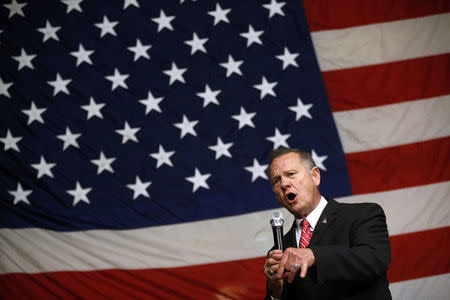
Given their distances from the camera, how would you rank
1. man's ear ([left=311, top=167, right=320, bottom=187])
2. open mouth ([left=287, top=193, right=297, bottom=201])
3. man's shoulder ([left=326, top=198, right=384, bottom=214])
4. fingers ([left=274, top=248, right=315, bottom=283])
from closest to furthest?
fingers ([left=274, top=248, right=315, bottom=283])
man's shoulder ([left=326, top=198, right=384, bottom=214])
open mouth ([left=287, top=193, right=297, bottom=201])
man's ear ([left=311, top=167, right=320, bottom=187])

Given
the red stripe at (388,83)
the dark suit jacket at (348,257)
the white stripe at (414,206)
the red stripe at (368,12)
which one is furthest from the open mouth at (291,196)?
the red stripe at (368,12)

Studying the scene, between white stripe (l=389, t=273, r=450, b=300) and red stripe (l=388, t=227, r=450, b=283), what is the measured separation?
0.03m

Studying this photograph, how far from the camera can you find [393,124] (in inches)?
138

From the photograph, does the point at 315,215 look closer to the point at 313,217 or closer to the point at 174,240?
the point at 313,217

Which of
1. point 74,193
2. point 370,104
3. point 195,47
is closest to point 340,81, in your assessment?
point 370,104

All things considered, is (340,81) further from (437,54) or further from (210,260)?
(210,260)

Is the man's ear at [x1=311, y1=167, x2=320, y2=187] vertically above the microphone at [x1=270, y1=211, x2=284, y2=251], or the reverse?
the man's ear at [x1=311, y1=167, x2=320, y2=187]

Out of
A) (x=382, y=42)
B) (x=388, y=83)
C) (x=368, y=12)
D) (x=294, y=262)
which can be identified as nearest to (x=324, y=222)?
(x=294, y=262)

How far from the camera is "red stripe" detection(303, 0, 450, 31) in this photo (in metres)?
3.75

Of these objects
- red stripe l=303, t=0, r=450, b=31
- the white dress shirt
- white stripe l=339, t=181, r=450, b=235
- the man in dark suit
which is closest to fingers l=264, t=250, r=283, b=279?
the man in dark suit

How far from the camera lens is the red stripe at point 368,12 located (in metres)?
3.75

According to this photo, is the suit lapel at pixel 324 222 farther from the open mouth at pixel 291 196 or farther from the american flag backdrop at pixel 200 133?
the american flag backdrop at pixel 200 133

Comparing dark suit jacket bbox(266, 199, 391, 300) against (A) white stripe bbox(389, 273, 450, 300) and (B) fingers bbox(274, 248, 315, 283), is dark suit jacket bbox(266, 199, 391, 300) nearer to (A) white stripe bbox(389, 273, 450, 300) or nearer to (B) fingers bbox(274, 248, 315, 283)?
(B) fingers bbox(274, 248, 315, 283)

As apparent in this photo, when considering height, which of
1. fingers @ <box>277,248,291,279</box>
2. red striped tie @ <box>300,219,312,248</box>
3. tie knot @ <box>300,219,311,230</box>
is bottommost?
fingers @ <box>277,248,291,279</box>
